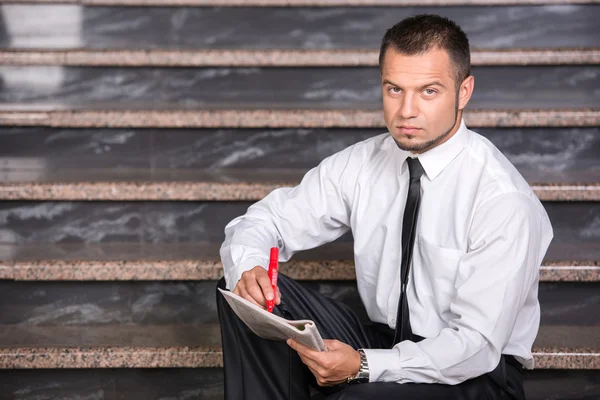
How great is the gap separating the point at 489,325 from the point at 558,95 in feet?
5.58

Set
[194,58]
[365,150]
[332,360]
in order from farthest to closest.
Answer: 1. [194,58]
2. [365,150]
3. [332,360]

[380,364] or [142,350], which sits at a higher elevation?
[380,364]

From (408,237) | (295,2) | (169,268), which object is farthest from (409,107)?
(295,2)

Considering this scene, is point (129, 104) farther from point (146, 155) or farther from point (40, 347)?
point (40, 347)

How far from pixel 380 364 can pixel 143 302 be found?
122 cm

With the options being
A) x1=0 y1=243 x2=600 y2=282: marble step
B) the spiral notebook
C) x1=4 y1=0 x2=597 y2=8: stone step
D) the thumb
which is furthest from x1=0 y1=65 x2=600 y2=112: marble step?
the thumb

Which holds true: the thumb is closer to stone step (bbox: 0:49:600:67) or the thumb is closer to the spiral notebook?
the spiral notebook

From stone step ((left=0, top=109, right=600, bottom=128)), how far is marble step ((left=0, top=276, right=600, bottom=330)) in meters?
0.67

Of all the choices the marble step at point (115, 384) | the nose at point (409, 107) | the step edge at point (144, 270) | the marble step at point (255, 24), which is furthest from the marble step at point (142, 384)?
the marble step at point (255, 24)

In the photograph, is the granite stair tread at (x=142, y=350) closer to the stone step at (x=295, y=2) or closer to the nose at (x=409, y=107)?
the nose at (x=409, y=107)

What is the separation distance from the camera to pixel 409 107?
6.54ft

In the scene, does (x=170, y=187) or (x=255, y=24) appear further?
(x=255, y=24)

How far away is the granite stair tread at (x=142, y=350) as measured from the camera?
8.34 feet

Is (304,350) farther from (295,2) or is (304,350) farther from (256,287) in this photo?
(295,2)
